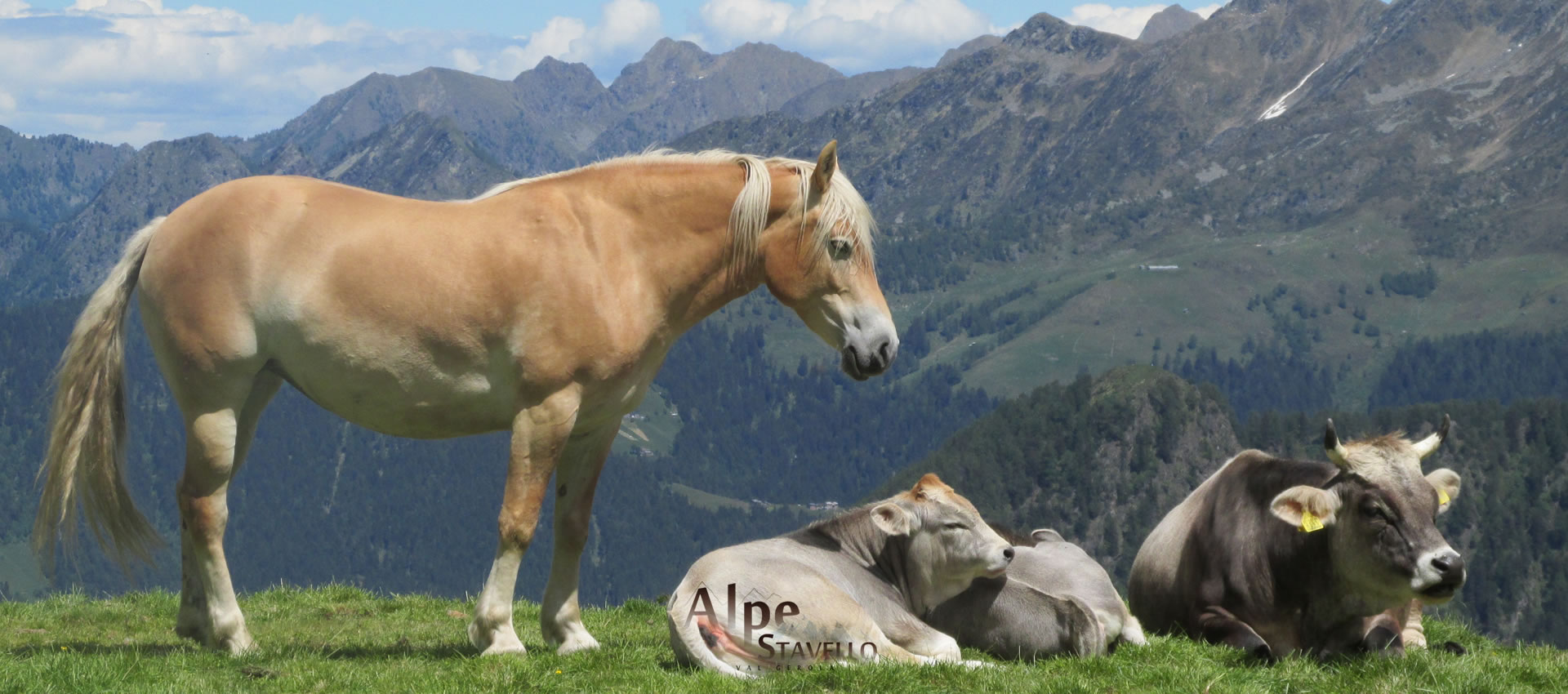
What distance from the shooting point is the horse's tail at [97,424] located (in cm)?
1190

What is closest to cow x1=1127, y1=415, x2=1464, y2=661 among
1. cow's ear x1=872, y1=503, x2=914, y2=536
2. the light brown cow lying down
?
the light brown cow lying down

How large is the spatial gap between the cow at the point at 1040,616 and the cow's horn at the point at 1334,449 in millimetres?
2120

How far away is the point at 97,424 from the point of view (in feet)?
39.6

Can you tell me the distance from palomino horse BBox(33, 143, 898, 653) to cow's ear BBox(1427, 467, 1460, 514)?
458 cm

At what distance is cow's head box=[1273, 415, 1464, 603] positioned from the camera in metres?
10.9

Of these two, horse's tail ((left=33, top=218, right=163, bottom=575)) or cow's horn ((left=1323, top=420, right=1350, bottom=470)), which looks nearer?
cow's horn ((left=1323, top=420, right=1350, bottom=470))

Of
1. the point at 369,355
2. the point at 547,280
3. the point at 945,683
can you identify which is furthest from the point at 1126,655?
the point at 369,355

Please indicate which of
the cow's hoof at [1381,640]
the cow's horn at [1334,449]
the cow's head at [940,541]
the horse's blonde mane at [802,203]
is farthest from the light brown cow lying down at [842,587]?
the cow's hoof at [1381,640]

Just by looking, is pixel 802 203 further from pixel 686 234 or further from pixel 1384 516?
pixel 1384 516

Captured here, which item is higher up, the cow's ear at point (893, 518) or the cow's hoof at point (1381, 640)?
the cow's ear at point (893, 518)

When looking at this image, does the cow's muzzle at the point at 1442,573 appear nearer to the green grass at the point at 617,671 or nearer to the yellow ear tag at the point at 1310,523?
the green grass at the point at 617,671

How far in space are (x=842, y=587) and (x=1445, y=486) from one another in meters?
5.12

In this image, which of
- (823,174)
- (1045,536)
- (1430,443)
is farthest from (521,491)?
(1430,443)

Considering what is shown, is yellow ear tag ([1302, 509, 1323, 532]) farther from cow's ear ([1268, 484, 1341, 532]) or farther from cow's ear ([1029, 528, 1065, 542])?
cow's ear ([1029, 528, 1065, 542])
